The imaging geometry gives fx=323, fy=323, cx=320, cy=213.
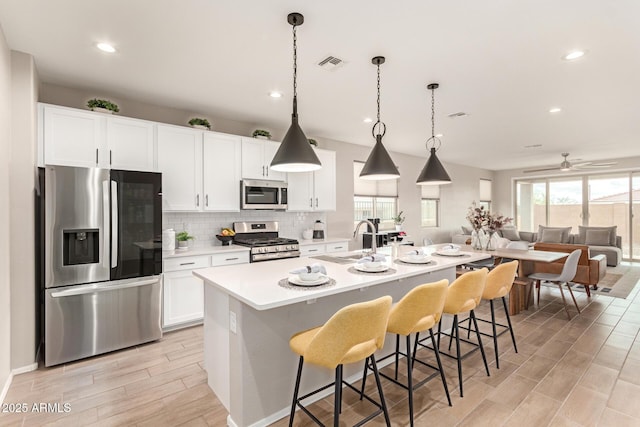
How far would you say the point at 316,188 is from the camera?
5.16 m

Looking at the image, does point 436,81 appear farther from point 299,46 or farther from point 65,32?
point 65,32

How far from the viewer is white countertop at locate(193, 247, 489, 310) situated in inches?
68.2

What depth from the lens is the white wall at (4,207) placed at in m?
2.40

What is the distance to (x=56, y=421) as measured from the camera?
2156mm

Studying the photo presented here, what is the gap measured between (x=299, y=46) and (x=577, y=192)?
10.00m

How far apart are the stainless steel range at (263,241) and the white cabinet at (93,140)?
1.45 m

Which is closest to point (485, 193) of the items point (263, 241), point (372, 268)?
point (263, 241)

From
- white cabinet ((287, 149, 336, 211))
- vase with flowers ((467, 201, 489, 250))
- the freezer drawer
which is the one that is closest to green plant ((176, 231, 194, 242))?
the freezer drawer

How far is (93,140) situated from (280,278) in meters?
2.54

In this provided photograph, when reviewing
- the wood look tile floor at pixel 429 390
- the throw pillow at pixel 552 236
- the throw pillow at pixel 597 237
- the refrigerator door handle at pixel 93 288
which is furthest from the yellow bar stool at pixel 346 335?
the throw pillow at pixel 597 237

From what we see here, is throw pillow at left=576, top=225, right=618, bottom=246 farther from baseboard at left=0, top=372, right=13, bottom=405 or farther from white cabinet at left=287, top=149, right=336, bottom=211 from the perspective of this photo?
baseboard at left=0, top=372, right=13, bottom=405

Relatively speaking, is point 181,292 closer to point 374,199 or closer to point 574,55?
point 374,199

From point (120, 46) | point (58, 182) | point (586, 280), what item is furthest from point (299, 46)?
point (586, 280)

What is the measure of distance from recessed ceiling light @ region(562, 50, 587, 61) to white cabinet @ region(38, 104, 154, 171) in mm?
4081
